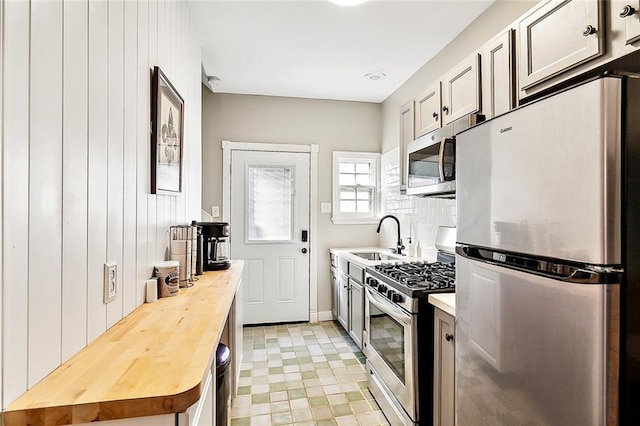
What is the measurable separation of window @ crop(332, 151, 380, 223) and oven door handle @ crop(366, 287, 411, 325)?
5.78 ft

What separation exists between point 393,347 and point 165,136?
68.1 inches

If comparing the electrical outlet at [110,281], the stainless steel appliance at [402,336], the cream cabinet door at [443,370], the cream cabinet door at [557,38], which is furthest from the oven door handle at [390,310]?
the electrical outlet at [110,281]

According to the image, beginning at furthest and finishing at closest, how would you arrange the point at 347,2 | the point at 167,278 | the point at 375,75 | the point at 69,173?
1. the point at 375,75
2. the point at 347,2
3. the point at 167,278
4. the point at 69,173

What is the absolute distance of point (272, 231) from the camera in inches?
159

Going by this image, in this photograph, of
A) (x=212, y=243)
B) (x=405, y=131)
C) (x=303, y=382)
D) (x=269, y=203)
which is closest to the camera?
(x=212, y=243)

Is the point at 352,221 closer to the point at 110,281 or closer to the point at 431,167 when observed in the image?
the point at 431,167

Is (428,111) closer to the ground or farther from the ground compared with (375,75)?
closer to the ground

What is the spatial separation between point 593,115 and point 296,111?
11.4ft

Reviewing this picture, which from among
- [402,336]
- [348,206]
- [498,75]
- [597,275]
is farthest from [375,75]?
[597,275]

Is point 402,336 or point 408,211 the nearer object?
point 402,336

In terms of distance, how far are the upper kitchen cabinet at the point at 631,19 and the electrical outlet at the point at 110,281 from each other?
179 centimetres

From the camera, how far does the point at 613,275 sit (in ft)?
2.79

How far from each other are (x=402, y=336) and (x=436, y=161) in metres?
1.02

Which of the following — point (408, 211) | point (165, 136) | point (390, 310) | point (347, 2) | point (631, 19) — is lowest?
point (390, 310)
